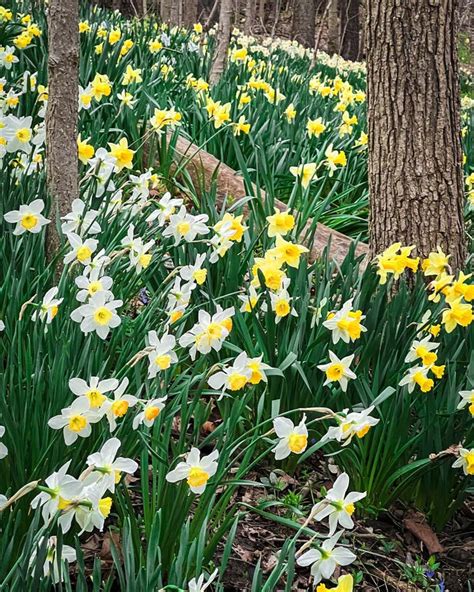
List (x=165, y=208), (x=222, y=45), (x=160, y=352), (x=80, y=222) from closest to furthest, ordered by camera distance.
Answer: (x=160, y=352) → (x=80, y=222) → (x=165, y=208) → (x=222, y=45)

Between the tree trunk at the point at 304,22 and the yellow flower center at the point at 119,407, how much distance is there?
13602 millimetres

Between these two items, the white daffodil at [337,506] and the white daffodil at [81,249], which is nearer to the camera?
the white daffodil at [337,506]

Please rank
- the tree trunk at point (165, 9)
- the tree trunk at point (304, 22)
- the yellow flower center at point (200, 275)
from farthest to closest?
the tree trunk at point (304, 22)
the tree trunk at point (165, 9)
the yellow flower center at point (200, 275)

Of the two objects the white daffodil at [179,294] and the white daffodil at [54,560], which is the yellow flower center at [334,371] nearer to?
the white daffodil at [179,294]

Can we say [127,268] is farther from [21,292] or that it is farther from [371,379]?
[371,379]

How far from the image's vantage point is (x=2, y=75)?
3.97 meters

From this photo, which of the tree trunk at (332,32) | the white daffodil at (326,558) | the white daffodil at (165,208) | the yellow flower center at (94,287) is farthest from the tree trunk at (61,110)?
the tree trunk at (332,32)

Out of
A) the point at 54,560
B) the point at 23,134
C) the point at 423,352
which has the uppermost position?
the point at 23,134

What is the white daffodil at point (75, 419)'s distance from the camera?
1.40 meters

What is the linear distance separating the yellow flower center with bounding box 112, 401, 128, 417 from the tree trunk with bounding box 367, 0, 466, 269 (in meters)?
1.78

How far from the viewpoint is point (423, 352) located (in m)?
1.97

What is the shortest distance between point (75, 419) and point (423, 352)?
0.97 m

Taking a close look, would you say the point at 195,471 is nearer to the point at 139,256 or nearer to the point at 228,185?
the point at 139,256

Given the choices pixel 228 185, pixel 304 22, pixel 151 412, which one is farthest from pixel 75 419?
Result: pixel 304 22
